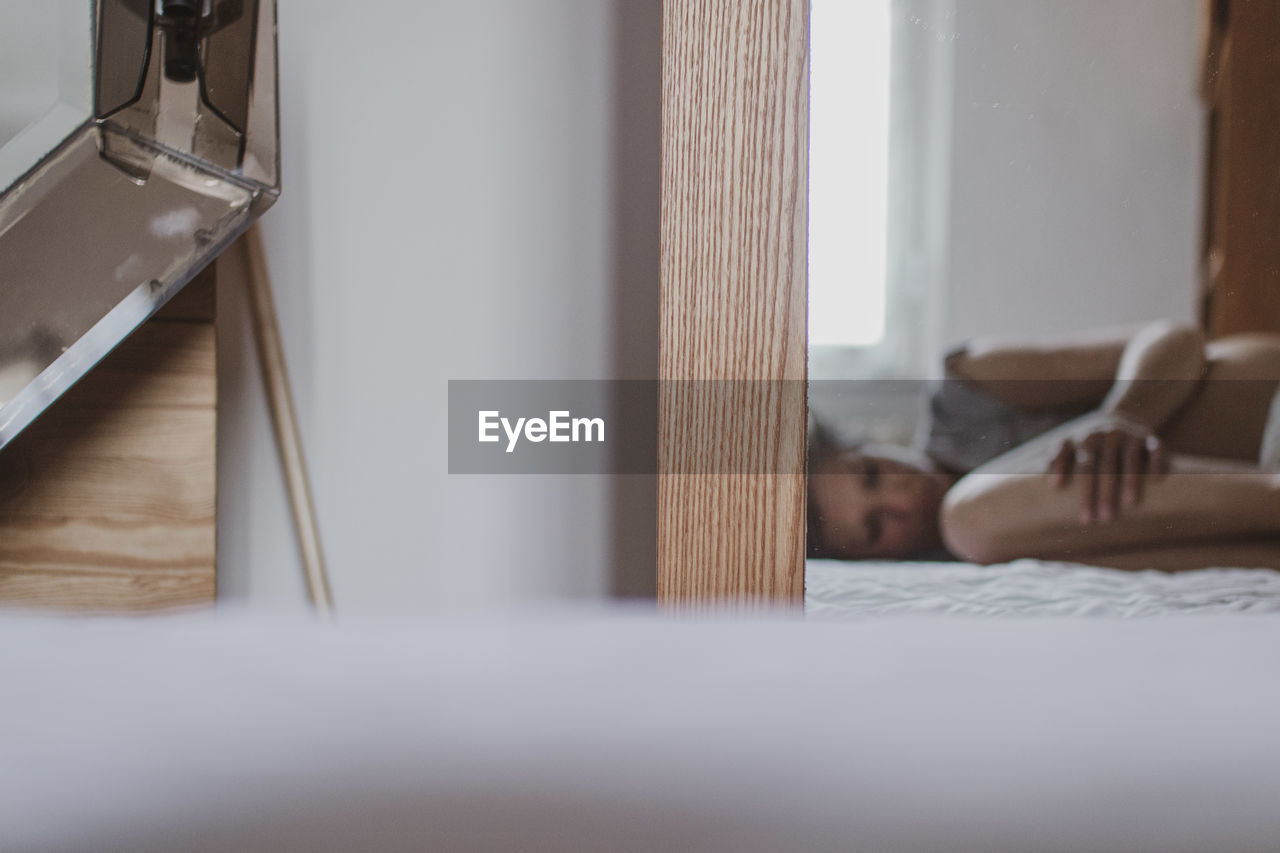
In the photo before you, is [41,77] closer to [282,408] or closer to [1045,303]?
[282,408]

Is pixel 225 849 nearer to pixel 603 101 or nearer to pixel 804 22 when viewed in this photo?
pixel 804 22

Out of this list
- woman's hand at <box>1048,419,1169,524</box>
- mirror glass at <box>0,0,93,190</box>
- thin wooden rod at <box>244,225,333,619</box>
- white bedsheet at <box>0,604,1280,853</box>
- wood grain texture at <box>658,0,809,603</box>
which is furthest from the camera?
thin wooden rod at <box>244,225,333,619</box>

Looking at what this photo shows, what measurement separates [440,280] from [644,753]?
79cm

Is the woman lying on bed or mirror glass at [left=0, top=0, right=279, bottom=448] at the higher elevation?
mirror glass at [left=0, top=0, right=279, bottom=448]

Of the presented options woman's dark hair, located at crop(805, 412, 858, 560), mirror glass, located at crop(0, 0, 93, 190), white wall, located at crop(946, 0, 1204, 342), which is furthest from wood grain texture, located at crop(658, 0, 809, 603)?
mirror glass, located at crop(0, 0, 93, 190)

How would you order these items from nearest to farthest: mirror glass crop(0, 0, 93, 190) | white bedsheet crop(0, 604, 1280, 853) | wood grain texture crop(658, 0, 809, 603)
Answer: white bedsheet crop(0, 604, 1280, 853) → mirror glass crop(0, 0, 93, 190) → wood grain texture crop(658, 0, 809, 603)

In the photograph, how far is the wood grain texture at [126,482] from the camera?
2.07ft

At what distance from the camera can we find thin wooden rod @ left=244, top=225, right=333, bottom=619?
2.58 feet

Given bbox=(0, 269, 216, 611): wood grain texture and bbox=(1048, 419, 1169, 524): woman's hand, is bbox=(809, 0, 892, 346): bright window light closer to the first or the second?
bbox=(1048, 419, 1169, 524): woman's hand

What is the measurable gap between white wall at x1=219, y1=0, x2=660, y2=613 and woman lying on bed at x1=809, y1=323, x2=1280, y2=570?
1.08 ft

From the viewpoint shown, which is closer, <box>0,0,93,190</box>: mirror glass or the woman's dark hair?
<box>0,0,93,190</box>: mirror glass

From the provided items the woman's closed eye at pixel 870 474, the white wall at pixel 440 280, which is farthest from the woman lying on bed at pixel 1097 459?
the white wall at pixel 440 280

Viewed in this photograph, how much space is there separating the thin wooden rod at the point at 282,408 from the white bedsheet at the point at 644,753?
0.70 m

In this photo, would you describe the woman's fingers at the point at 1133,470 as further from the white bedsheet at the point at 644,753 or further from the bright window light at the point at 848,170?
the white bedsheet at the point at 644,753
